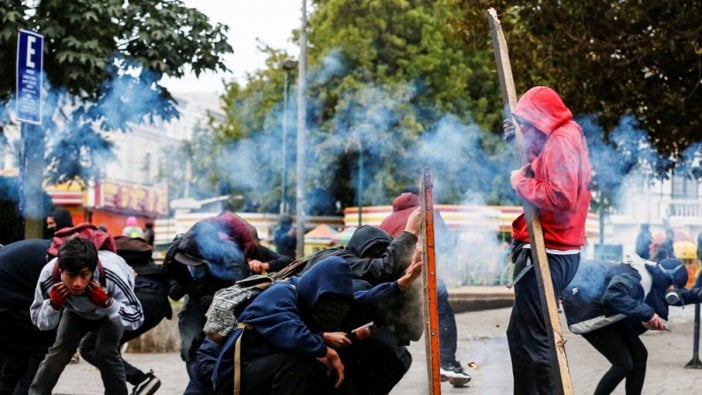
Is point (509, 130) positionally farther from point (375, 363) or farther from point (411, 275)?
point (375, 363)

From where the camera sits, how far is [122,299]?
7602 mm

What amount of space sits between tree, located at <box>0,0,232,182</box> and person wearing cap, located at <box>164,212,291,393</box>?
10.8ft

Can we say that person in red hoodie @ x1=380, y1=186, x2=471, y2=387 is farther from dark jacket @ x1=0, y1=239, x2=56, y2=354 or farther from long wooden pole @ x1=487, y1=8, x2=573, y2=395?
long wooden pole @ x1=487, y1=8, x2=573, y2=395

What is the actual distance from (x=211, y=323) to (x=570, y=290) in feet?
9.82

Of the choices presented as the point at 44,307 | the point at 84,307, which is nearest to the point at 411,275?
the point at 84,307

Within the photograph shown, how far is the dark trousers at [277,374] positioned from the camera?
18.4 ft

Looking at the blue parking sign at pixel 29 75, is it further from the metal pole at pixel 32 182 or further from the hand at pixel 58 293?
the hand at pixel 58 293

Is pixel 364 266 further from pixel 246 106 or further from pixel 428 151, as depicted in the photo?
pixel 246 106

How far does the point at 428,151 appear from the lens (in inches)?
634

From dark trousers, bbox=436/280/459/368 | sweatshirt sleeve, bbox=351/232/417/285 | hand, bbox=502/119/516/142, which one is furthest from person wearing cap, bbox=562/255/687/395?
hand, bbox=502/119/516/142

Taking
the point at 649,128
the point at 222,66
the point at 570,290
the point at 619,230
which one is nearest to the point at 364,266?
the point at 570,290

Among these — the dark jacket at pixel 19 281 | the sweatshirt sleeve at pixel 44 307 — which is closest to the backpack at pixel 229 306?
the sweatshirt sleeve at pixel 44 307

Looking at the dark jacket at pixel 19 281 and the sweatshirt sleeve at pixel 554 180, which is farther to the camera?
the dark jacket at pixel 19 281

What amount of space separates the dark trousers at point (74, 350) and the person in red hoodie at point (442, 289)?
241 centimetres
